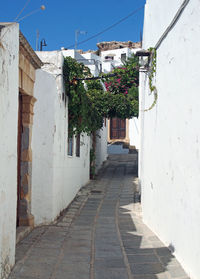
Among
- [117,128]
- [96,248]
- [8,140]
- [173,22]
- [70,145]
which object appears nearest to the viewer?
[8,140]

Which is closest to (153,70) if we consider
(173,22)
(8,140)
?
(173,22)

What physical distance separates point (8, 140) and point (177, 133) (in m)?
2.11

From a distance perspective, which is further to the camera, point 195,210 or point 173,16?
point 173,16

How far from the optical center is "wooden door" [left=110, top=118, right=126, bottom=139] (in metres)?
23.4

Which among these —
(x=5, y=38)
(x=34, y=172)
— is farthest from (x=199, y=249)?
(x=34, y=172)

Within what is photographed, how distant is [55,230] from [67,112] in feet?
9.74

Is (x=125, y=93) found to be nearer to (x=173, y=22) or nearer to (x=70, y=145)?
(x=70, y=145)

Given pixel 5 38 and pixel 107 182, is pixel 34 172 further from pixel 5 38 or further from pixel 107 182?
pixel 107 182

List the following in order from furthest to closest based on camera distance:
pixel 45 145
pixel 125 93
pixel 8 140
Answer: pixel 125 93, pixel 45 145, pixel 8 140

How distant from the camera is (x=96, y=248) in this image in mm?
5121

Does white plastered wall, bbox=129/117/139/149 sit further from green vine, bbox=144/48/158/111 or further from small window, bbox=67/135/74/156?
green vine, bbox=144/48/158/111

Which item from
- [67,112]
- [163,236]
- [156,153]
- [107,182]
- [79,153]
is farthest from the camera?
[107,182]

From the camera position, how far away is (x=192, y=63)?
3.80 meters

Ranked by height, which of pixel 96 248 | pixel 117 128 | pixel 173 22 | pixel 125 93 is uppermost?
pixel 125 93
